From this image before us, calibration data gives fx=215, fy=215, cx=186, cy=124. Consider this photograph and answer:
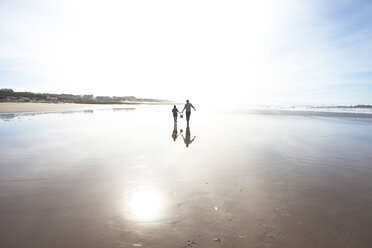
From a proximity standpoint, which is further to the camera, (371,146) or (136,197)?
(371,146)

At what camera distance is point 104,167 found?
7.67m

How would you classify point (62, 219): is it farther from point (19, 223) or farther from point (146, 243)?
point (146, 243)

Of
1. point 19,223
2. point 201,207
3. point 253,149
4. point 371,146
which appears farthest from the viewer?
A: point 371,146

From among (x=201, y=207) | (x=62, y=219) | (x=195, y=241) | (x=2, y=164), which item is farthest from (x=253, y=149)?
(x=2, y=164)

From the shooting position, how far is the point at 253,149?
10773mm

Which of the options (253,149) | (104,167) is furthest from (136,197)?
(253,149)

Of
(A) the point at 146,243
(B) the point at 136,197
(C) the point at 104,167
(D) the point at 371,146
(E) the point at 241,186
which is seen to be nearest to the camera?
(A) the point at 146,243

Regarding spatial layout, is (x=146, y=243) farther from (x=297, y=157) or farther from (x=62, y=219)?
(x=297, y=157)

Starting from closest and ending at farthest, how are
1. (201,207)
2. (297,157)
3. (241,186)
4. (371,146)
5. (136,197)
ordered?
(201,207), (136,197), (241,186), (297,157), (371,146)

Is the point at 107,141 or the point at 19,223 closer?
the point at 19,223

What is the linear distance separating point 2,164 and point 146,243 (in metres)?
7.34

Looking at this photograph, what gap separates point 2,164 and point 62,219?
5.51 m

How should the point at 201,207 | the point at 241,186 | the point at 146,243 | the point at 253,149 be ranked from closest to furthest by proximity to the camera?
the point at 146,243, the point at 201,207, the point at 241,186, the point at 253,149

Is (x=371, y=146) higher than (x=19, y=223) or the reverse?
higher
